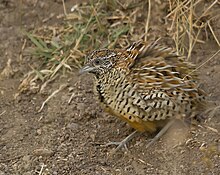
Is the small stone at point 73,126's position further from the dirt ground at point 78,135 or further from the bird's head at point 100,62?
the bird's head at point 100,62

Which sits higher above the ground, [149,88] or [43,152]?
[149,88]

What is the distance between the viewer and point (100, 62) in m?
5.29

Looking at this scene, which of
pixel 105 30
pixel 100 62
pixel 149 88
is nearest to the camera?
pixel 149 88

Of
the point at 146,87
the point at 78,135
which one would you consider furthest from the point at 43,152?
the point at 146,87

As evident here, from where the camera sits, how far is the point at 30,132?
5680 millimetres

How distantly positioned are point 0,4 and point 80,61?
3.69 ft

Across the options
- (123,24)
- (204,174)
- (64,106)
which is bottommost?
(204,174)

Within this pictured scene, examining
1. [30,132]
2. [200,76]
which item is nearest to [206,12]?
[200,76]

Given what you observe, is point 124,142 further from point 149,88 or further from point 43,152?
point 43,152

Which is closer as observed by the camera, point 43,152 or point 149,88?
point 149,88

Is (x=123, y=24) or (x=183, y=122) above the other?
(x=123, y=24)

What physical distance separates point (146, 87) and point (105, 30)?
4.58ft

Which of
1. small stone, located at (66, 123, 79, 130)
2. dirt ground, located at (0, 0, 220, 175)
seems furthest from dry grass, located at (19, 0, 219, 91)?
small stone, located at (66, 123, 79, 130)

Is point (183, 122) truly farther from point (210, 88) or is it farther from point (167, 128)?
point (210, 88)
